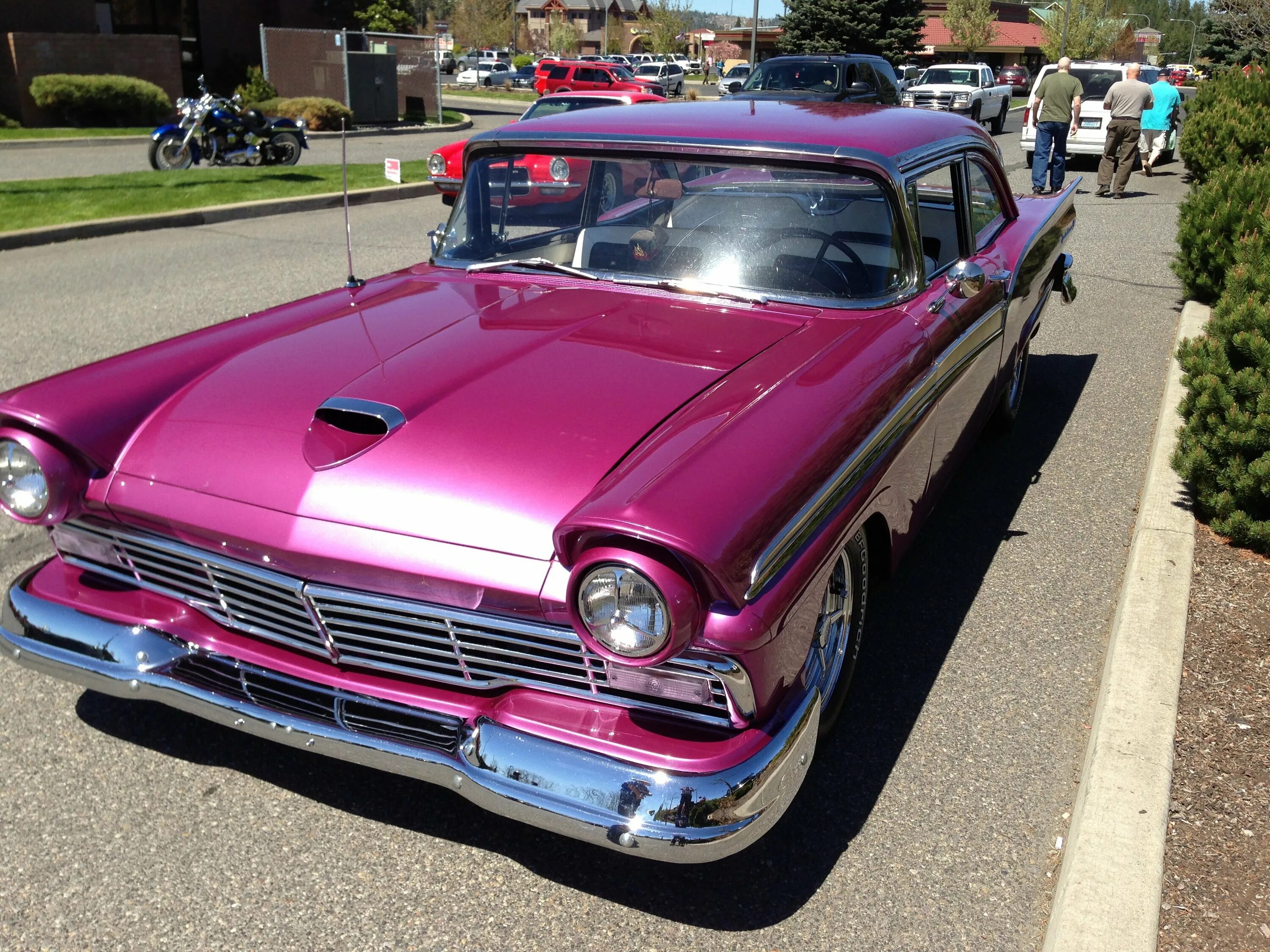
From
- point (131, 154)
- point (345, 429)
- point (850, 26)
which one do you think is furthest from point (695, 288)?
point (850, 26)

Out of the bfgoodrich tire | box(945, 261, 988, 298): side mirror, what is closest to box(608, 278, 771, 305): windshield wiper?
box(945, 261, 988, 298): side mirror

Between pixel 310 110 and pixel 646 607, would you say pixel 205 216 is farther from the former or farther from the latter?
pixel 310 110

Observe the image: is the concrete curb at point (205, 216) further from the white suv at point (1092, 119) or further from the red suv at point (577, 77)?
the red suv at point (577, 77)

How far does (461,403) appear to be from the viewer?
2840 millimetres

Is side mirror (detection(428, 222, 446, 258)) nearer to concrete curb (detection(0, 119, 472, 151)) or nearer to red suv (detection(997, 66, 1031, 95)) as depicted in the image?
concrete curb (detection(0, 119, 472, 151))

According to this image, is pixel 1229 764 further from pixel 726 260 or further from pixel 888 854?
pixel 726 260

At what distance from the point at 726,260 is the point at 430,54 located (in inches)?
1056

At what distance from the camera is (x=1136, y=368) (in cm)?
704

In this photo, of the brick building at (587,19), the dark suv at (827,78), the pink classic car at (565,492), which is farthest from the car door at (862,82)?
the brick building at (587,19)

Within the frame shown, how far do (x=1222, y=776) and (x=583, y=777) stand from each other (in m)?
1.82

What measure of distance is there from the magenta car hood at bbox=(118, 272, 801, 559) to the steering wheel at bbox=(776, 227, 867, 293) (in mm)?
258

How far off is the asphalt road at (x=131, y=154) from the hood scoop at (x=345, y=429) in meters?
13.3

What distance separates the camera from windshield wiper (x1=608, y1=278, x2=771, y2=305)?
11.5 ft

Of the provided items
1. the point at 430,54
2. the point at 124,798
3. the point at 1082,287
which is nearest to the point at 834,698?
the point at 124,798
